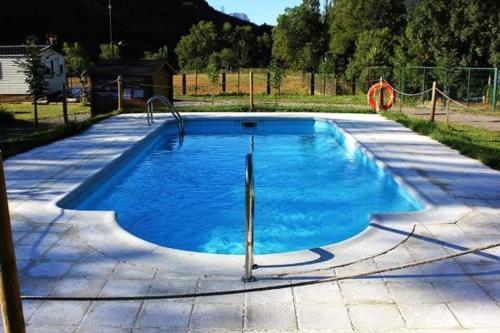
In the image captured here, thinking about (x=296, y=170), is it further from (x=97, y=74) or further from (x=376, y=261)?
(x=97, y=74)

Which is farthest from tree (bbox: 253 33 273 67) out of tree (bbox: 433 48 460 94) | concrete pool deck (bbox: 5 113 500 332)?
concrete pool deck (bbox: 5 113 500 332)

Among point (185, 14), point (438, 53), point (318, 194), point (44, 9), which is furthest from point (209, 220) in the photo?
point (185, 14)

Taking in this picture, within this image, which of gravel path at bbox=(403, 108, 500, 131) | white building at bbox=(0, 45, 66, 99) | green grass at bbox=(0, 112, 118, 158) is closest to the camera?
green grass at bbox=(0, 112, 118, 158)

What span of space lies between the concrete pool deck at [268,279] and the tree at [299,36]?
34.2 m

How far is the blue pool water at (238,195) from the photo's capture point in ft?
19.6

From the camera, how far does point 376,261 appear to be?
3918 millimetres

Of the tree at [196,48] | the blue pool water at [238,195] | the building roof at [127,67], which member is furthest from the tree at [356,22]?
the blue pool water at [238,195]

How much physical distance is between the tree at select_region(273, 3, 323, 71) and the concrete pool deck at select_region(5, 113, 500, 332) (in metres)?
34.2

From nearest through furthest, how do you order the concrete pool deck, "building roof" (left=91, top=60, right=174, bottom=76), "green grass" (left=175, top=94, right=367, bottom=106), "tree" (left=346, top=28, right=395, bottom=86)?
the concrete pool deck, "building roof" (left=91, top=60, right=174, bottom=76), "green grass" (left=175, top=94, right=367, bottom=106), "tree" (left=346, top=28, right=395, bottom=86)

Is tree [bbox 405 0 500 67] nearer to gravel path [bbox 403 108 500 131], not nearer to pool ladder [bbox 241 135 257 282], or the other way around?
gravel path [bbox 403 108 500 131]

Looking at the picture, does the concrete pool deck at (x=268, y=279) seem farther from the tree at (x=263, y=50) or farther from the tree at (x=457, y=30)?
the tree at (x=263, y=50)

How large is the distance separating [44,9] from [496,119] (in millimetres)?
45856

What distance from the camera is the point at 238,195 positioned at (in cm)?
755

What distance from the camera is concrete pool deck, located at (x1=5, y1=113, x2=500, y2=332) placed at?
302 centimetres
